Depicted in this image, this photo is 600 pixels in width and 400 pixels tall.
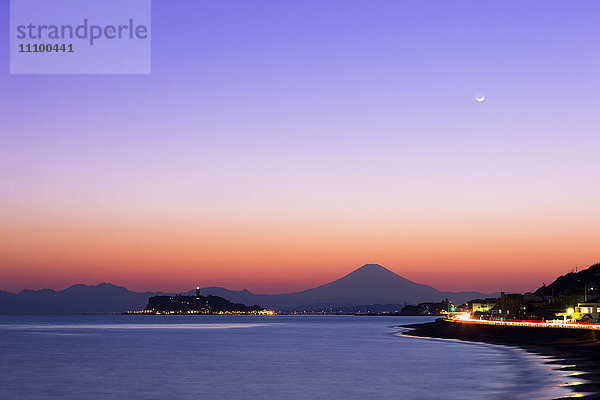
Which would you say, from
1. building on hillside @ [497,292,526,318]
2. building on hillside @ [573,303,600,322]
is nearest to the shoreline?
building on hillside @ [573,303,600,322]

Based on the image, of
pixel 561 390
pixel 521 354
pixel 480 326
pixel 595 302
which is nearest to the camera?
pixel 561 390

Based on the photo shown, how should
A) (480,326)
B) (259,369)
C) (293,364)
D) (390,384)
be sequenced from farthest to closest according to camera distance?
(480,326), (293,364), (259,369), (390,384)

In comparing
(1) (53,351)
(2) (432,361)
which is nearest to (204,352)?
(1) (53,351)

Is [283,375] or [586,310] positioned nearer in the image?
[283,375]

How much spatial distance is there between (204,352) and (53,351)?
2273 centimetres

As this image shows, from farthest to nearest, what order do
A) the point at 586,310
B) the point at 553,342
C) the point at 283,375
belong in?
the point at 586,310 → the point at 553,342 → the point at 283,375

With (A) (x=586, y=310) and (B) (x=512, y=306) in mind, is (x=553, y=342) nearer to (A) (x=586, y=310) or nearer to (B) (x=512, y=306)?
(A) (x=586, y=310)

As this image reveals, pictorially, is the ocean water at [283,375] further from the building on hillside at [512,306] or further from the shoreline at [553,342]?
the building on hillside at [512,306]

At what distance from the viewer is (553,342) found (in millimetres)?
91188

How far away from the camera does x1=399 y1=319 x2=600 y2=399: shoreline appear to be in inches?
2085

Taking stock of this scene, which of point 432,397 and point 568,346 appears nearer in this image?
point 432,397

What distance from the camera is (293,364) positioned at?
7638 centimetres

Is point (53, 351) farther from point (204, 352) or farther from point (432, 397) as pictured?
point (432, 397)

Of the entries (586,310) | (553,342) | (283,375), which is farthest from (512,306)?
(283,375)
